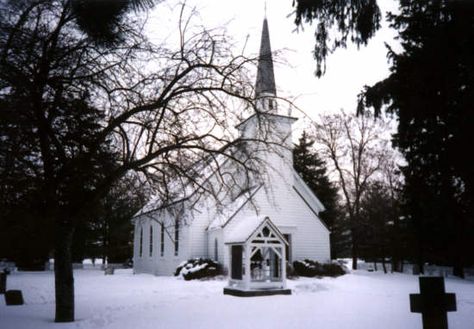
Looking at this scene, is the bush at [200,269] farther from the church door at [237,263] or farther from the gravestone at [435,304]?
the gravestone at [435,304]

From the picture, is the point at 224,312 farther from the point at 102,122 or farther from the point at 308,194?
the point at 308,194

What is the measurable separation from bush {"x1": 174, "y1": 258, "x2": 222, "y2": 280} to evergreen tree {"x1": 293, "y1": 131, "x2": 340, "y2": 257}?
20540mm

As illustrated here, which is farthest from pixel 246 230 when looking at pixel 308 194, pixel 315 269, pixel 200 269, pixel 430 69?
pixel 308 194

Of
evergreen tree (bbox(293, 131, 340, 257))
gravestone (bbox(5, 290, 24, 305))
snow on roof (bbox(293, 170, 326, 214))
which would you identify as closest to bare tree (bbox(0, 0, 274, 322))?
gravestone (bbox(5, 290, 24, 305))

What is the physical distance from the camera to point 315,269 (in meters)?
25.8

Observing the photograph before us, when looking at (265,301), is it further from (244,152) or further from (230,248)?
(244,152)

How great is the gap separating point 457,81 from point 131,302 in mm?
12336

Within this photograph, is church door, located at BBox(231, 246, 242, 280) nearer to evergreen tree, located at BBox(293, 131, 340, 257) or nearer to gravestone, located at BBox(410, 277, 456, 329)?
gravestone, located at BBox(410, 277, 456, 329)

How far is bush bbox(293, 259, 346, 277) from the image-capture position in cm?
2564

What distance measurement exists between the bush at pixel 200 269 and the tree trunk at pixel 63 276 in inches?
518

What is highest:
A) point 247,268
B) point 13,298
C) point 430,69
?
point 430,69

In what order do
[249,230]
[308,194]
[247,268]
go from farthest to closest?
[308,194] < [249,230] < [247,268]

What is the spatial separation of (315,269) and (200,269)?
308 inches

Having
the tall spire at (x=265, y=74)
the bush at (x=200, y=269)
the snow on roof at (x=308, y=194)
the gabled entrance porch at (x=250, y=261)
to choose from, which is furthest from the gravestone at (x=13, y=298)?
the snow on roof at (x=308, y=194)
